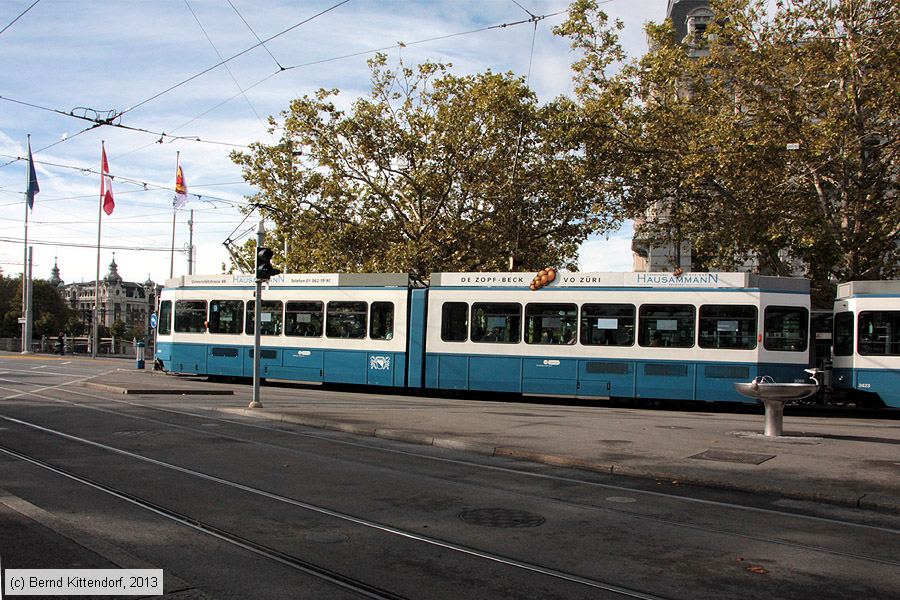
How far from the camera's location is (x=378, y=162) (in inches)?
1196

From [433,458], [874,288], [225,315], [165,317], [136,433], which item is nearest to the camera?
[433,458]

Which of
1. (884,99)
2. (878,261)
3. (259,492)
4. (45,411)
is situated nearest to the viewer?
(259,492)

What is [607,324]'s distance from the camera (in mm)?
19938

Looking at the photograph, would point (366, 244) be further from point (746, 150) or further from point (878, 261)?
point (878, 261)

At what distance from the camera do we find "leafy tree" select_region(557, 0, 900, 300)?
2306cm

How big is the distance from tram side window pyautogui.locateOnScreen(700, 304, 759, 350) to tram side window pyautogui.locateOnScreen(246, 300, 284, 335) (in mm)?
12623

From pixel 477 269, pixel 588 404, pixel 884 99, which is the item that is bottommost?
pixel 588 404

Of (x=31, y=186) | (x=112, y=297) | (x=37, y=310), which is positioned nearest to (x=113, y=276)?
(x=112, y=297)

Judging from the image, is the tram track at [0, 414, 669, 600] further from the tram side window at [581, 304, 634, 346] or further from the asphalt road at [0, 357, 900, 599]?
the tram side window at [581, 304, 634, 346]

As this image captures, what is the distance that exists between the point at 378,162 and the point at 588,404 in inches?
558

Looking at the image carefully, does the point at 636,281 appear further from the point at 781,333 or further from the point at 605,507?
the point at 605,507

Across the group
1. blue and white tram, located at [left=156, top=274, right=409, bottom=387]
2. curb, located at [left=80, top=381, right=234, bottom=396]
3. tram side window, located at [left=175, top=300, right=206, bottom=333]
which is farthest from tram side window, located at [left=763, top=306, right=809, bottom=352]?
tram side window, located at [left=175, top=300, right=206, bottom=333]

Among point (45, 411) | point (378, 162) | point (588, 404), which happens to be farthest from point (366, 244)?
point (45, 411)

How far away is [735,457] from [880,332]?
1003 cm
